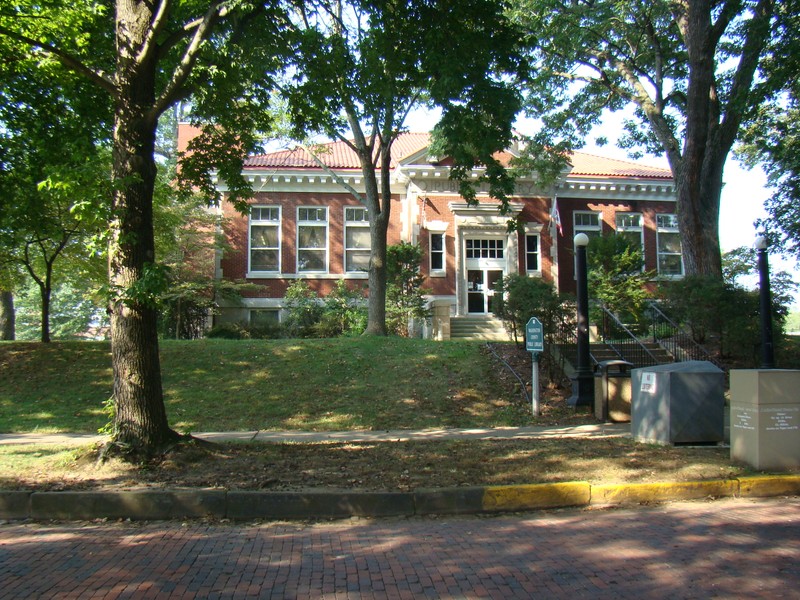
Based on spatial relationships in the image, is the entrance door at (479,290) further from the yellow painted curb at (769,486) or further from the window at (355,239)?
the yellow painted curb at (769,486)

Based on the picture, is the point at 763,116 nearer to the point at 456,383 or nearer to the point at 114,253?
the point at 456,383

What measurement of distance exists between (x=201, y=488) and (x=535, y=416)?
6976 millimetres

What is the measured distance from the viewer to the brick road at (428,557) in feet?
14.5

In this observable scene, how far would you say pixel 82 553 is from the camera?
5.25m

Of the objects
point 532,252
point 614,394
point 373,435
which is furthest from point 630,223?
point 373,435

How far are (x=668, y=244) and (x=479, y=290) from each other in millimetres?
9896

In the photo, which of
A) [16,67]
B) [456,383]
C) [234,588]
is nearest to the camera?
[234,588]

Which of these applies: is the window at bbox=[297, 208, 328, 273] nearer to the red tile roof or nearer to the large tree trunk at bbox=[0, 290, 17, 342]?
the red tile roof

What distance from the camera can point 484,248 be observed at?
2512cm

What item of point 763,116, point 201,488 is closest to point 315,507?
point 201,488

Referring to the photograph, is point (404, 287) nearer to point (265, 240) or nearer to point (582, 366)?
point (265, 240)

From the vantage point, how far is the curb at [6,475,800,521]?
6.35 meters

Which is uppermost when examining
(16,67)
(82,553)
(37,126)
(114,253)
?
(16,67)

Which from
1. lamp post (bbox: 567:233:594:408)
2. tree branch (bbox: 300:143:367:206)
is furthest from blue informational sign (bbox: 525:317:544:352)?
tree branch (bbox: 300:143:367:206)
